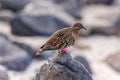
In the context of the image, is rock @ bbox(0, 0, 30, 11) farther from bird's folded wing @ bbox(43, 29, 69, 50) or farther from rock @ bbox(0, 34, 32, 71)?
bird's folded wing @ bbox(43, 29, 69, 50)

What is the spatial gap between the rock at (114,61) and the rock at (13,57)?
209 centimetres

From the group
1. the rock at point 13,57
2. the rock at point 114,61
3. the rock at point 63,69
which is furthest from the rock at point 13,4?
the rock at point 63,69

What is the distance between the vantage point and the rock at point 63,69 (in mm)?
10000

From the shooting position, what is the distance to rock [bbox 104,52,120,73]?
15.5 metres

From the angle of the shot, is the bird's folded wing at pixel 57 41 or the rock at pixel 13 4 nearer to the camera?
the bird's folded wing at pixel 57 41

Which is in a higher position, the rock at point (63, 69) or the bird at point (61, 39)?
the bird at point (61, 39)

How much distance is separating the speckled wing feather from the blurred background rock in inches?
106

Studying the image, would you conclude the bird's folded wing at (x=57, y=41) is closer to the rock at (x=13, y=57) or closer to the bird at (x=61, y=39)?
the bird at (x=61, y=39)

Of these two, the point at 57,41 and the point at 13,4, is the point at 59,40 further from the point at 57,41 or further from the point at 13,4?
the point at 13,4

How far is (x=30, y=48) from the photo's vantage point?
51.6ft

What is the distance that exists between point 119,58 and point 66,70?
5787 millimetres

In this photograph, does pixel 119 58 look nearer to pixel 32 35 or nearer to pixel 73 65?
pixel 32 35

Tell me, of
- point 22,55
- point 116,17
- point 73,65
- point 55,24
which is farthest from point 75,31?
point 116,17

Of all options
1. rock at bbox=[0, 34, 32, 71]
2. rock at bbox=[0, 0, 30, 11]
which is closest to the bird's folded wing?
rock at bbox=[0, 34, 32, 71]
